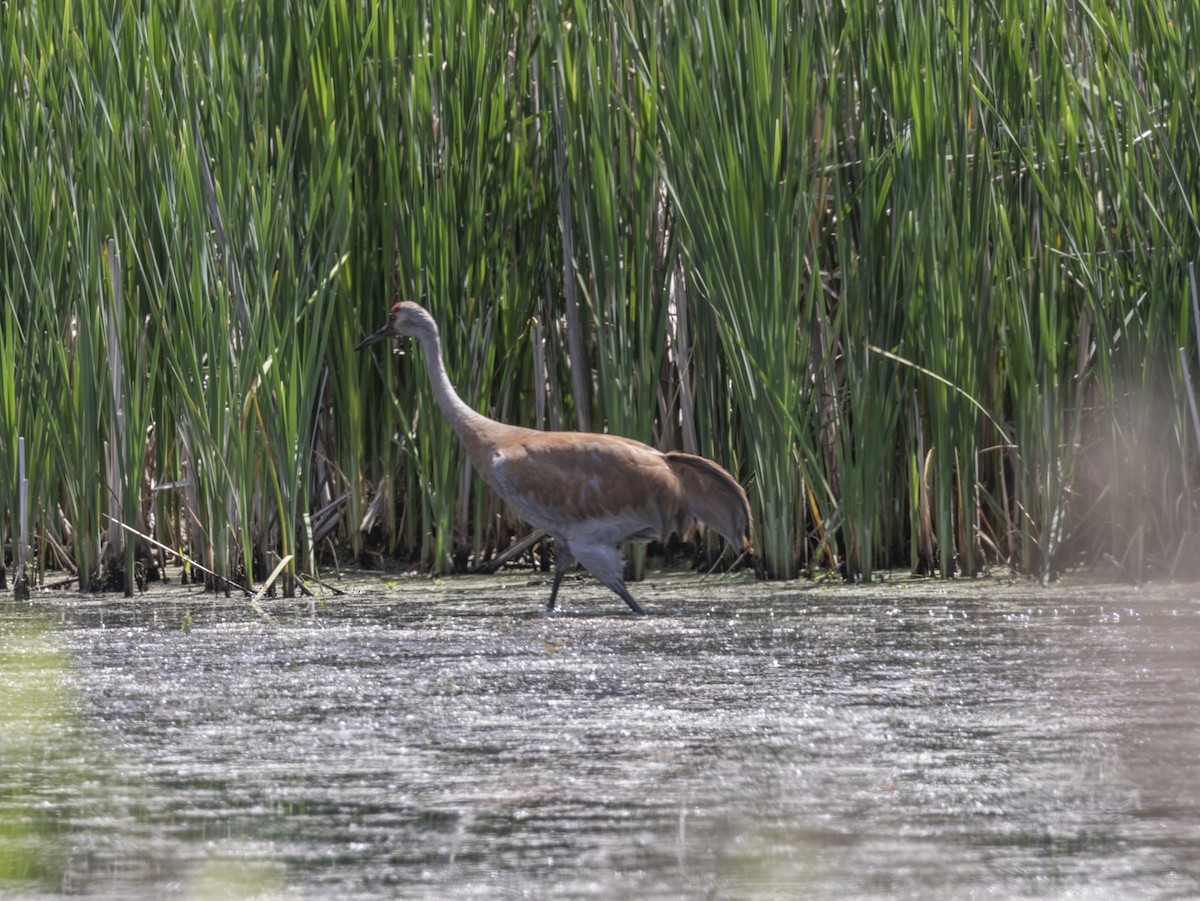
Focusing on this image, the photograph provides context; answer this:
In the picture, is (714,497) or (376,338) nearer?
(714,497)

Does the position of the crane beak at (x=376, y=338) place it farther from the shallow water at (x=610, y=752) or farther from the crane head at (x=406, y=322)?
the shallow water at (x=610, y=752)

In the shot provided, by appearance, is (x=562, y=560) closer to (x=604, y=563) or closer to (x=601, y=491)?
(x=604, y=563)

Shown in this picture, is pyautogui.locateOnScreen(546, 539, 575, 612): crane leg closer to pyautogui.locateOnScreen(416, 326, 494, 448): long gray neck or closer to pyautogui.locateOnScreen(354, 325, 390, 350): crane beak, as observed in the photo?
pyautogui.locateOnScreen(416, 326, 494, 448): long gray neck

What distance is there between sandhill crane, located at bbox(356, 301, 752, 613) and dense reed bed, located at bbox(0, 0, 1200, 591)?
1.28ft

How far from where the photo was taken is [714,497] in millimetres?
6121

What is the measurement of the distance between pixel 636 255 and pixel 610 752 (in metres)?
3.45

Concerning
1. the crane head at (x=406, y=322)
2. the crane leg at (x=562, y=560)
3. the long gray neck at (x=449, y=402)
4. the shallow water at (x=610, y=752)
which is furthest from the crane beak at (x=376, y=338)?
the shallow water at (x=610, y=752)

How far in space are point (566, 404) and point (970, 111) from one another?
1.93 m

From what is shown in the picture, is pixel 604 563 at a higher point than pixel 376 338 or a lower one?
lower

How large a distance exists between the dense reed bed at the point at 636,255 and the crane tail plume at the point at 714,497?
0.36 metres

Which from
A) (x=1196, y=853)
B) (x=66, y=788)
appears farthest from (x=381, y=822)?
(x=1196, y=853)

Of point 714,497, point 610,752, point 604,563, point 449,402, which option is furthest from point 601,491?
point 610,752

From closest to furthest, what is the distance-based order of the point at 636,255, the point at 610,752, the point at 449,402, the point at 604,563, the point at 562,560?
the point at 610,752, the point at 604,563, the point at 562,560, the point at 449,402, the point at 636,255

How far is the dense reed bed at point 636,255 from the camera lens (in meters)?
6.11
